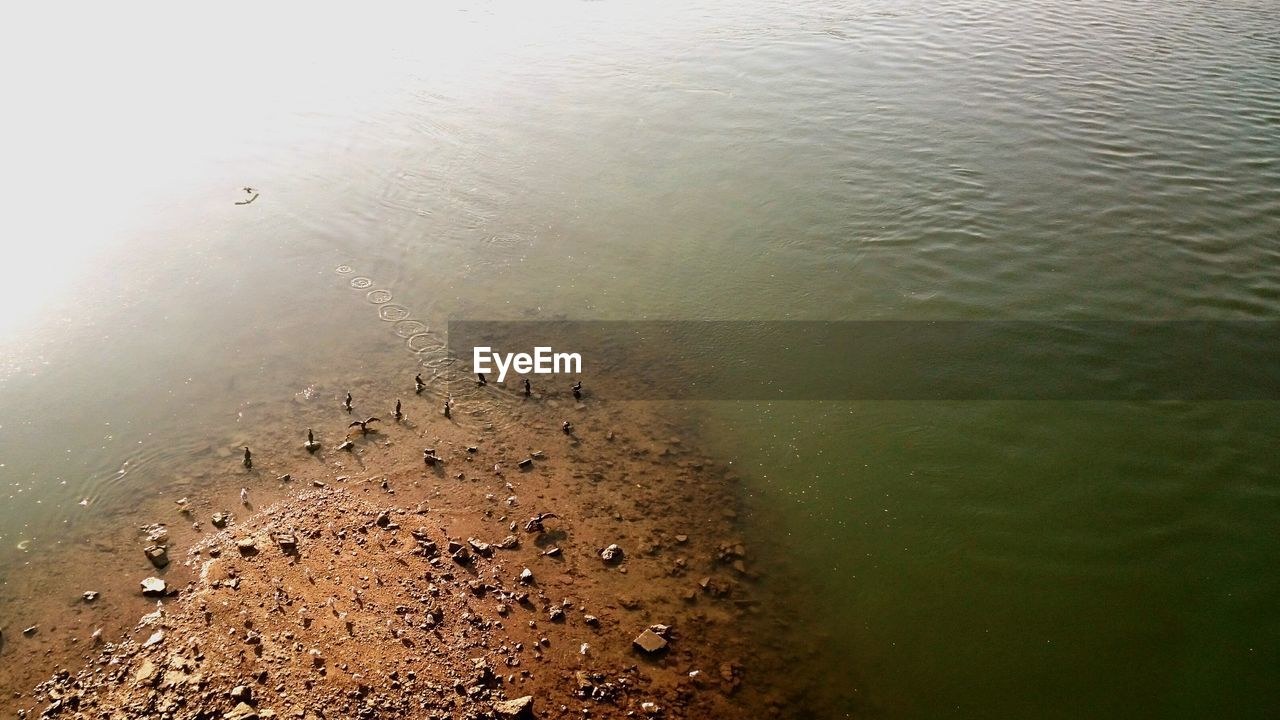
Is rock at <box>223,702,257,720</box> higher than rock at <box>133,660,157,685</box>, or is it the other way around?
rock at <box>223,702,257,720</box>

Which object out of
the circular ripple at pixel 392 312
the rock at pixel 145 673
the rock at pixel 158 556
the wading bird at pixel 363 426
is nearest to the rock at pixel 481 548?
the wading bird at pixel 363 426

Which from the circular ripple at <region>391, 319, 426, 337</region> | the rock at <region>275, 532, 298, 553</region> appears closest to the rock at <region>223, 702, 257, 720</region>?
the rock at <region>275, 532, 298, 553</region>

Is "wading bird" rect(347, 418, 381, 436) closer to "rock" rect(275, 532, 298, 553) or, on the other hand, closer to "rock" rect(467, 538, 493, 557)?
"rock" rect(275, 532, 298, 553)

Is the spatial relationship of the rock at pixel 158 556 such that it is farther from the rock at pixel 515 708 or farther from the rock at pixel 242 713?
the rock at pixel 515 708

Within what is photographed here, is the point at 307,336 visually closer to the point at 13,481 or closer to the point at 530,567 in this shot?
the point at 13,481

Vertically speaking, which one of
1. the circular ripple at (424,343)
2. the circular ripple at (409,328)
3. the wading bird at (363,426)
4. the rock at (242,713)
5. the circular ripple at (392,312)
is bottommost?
the rock at (242,713)

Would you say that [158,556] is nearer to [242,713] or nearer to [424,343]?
[242,713]
